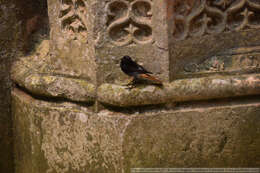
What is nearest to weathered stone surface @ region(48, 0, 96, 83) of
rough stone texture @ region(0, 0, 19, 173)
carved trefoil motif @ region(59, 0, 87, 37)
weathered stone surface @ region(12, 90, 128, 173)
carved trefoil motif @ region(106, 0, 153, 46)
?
carved trefoil motif @ region(59, 0, 87, 37)

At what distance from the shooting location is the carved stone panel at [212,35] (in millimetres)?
1782

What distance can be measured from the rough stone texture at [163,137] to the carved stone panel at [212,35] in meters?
0.21

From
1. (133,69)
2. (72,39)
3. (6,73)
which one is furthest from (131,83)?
(6,73)

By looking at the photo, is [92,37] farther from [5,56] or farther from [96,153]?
[5,56]

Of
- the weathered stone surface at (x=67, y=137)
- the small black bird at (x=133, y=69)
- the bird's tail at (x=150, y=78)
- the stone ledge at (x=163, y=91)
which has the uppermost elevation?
the small black bird at (x=133, y=69)

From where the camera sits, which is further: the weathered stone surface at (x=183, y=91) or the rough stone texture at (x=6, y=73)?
the rough stone texture at (x=6, y=73)

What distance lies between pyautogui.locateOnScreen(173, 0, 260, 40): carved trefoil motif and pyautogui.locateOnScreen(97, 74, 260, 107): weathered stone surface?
27cm

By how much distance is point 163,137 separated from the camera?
5.78 feet

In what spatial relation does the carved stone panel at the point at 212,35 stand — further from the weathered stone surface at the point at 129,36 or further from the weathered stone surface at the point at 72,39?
the weathered stone surface at the point at 72,39

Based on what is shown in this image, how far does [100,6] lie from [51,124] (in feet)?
2.46

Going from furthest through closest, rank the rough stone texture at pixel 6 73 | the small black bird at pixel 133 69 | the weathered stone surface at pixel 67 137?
the rough stone texture at pixel 6 73 → the weathered stone surface at pixel 67 137 → the small black bird at pixel 133 69

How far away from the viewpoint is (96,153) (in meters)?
1.83

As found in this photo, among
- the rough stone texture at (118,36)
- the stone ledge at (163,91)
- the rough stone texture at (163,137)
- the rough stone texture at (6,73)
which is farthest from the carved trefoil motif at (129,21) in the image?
the rough stone texture at (6,73)

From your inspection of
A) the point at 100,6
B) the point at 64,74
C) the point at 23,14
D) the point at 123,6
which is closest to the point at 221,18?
the point at 123,6
